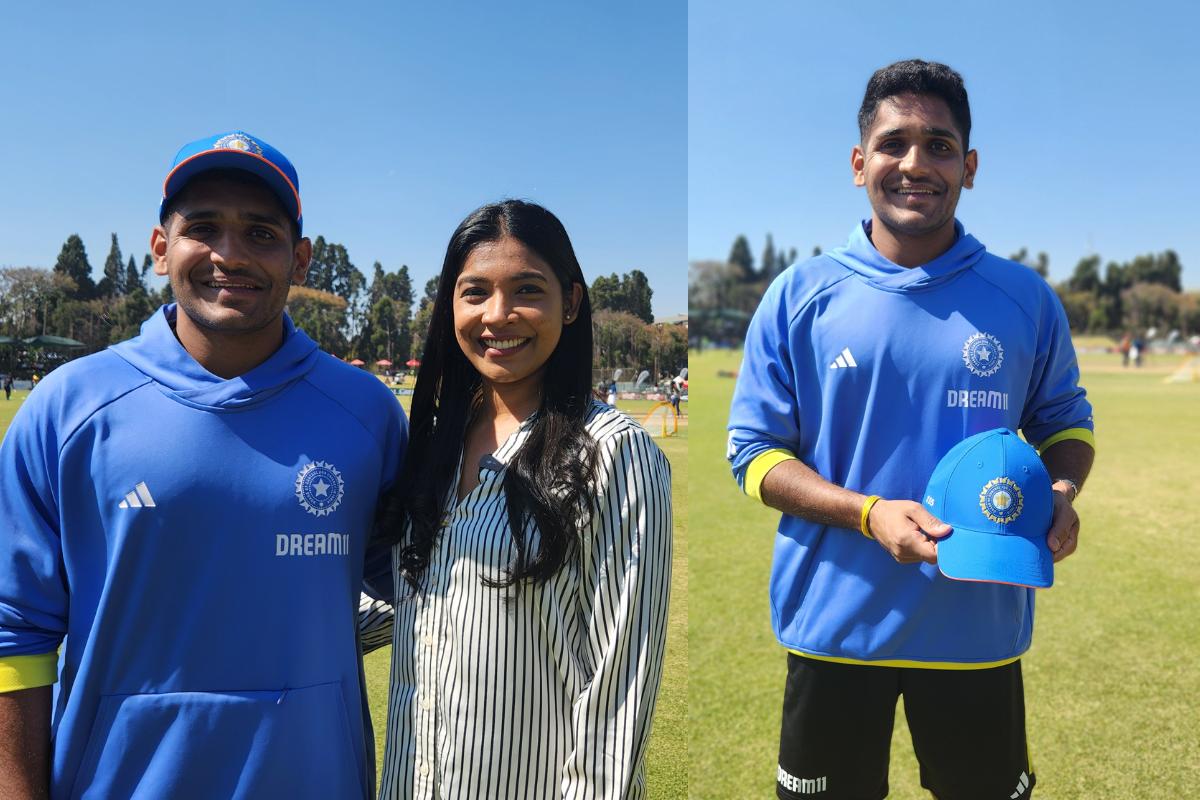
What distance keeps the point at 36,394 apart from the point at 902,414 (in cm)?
200

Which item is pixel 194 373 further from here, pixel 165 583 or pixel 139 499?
pixel 165 583

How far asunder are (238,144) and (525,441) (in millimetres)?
908

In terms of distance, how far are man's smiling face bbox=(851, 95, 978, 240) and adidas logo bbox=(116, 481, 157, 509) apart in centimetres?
192

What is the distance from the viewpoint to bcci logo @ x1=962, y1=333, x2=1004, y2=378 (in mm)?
2186

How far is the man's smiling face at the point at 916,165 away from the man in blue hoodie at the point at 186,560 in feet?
5.08

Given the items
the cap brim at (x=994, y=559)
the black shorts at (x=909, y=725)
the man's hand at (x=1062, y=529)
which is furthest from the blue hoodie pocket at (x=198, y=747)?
the man's hand at (x=1062, y=529)

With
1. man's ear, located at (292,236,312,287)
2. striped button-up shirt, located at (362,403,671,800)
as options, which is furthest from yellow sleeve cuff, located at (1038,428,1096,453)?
man's ear, located at (292,236,312,287)

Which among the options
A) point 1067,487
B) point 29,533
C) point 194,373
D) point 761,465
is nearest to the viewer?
point 29,533

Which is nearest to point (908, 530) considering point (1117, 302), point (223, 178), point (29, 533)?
point (223, 178)

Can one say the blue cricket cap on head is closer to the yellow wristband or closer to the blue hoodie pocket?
the blue hoodie pocket

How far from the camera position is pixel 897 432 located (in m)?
2.21

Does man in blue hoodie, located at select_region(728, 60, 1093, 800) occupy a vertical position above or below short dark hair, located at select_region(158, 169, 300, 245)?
below

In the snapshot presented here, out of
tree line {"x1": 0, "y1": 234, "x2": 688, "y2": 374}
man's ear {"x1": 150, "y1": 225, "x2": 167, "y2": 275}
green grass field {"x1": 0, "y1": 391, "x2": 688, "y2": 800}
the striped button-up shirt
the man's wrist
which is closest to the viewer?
the striped button-up shirt

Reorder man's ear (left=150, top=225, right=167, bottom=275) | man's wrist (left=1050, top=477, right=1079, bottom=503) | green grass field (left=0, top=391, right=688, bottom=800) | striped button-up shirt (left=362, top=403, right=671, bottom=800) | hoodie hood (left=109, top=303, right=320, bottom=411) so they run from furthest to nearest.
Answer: green grass field (left=0, top=391, right=688, bottom=800)
man's wrist (left=1050, top=477, right=1079, bottom=503)
man's ear (left=150, top=225, right=167, bottom=275)
hoodie hood (left=109, top=303, right=320, bottom=411)
striped button-up shirt (left=362, top=403, right=671, bottom=800)
